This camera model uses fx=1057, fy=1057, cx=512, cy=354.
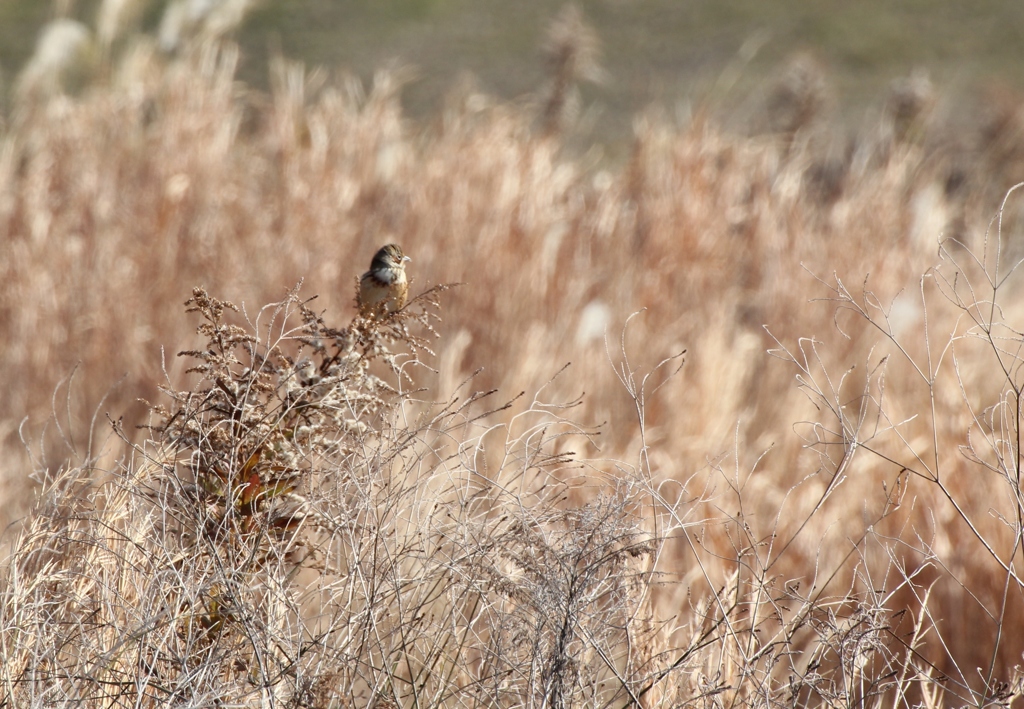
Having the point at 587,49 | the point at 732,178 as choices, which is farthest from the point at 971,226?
the point at 587,49

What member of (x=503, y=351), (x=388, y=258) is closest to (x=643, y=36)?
(x=503, y=351)

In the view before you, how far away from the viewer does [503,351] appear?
573cm

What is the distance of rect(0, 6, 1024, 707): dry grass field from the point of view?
2137mm

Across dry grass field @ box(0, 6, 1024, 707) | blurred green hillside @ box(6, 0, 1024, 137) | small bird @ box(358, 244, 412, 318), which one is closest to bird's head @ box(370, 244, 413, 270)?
small bird @ box(358, 244, 412, 318)

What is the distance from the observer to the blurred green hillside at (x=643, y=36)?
1255 inches

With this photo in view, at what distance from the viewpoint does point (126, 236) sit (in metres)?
5.95

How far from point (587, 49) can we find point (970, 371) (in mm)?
3747

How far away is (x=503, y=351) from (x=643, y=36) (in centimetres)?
3259

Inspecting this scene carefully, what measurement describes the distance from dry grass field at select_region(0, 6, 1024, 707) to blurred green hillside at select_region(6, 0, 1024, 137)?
23.3 metres

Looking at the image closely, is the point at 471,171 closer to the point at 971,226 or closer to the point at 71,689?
the point at 971,226

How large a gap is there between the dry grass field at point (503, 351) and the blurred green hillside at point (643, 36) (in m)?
23.3

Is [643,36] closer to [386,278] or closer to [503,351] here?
[503,351]

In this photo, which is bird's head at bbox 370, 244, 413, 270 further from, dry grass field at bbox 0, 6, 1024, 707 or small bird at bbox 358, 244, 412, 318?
dry grass field at bbox 0, 6, 1024, 707

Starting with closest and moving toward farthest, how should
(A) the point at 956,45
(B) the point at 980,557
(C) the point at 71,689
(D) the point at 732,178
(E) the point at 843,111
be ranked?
(C) the point at 71,689
(B) the point at 980,557
(D) the point at 732,178
(E) the point at 843,111
(A) the point at 956,45
